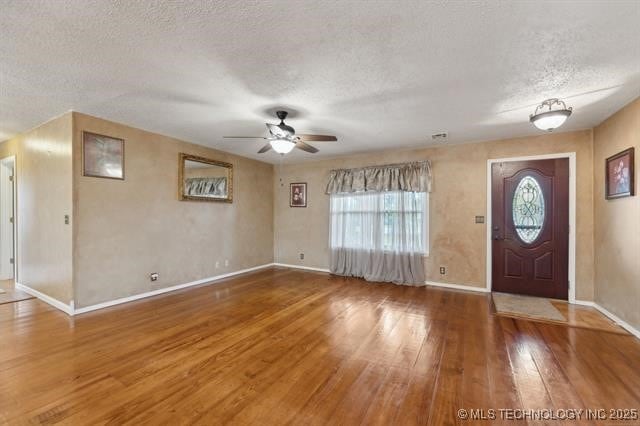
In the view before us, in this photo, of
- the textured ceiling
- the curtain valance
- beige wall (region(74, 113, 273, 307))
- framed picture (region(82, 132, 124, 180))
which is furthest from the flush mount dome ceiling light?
framed picture (region(82, 132, 124, 180))

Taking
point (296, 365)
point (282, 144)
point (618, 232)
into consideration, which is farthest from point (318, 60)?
point (618, 232)

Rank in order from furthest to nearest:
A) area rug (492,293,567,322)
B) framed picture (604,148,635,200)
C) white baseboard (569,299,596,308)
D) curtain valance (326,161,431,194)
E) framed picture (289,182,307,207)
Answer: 1. framed picture (289,182,307,207)
2. curtain valance (326,161,431,194)
3. white baseboard (569,299,596,308)
4. area rug (492,293,567,322)
5. framed picture (604,148,635,200)

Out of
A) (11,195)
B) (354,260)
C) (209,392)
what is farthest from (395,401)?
(11,195)

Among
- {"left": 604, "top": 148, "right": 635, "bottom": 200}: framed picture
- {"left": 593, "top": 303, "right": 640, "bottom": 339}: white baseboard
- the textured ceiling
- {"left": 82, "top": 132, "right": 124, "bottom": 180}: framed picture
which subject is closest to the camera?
the textured ceiling

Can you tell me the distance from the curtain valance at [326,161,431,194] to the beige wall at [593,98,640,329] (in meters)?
2.26

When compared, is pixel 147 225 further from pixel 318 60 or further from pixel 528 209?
pixel 528 209

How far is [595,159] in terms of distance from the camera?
154 inches

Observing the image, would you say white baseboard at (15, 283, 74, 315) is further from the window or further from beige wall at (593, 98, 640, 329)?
beige wall at (593, 98, 640, 329)

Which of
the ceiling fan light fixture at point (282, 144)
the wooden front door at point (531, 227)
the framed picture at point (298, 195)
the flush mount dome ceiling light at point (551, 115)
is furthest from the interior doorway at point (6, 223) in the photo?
the wooden front door at point (531, 227)

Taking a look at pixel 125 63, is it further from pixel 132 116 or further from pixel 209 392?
pixel 209 392

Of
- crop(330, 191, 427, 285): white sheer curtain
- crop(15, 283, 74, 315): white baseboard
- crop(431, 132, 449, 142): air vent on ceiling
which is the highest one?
crop(431, 132, 449, 142): air vent on ceiling

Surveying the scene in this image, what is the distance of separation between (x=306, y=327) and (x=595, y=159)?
4.68 metres

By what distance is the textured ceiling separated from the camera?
5.79ft

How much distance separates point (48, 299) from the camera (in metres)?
3.92
